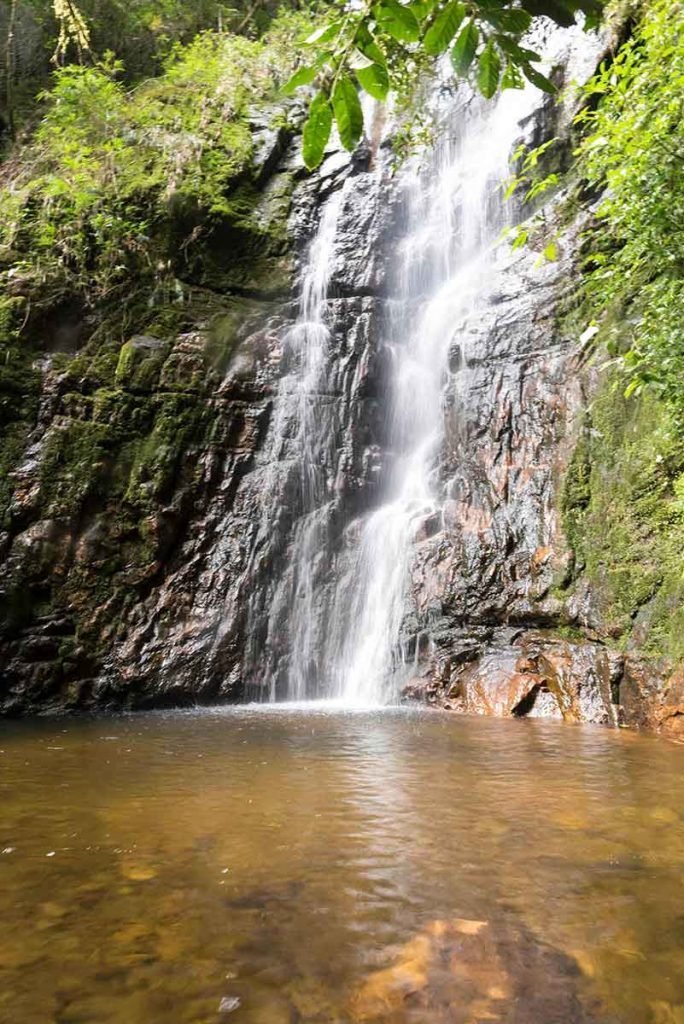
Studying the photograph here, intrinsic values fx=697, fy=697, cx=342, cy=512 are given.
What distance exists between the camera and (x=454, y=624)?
7.66 metres

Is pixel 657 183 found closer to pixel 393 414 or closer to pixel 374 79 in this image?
pixel 374 79

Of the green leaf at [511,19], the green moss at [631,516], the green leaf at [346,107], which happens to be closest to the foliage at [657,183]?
the green moss at [631,516]

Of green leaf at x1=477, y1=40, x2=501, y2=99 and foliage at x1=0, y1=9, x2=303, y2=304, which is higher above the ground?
foliage at x1=0, y1=9, x2=303, y2=304

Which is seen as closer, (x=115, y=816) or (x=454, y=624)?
(x=115, y=816)

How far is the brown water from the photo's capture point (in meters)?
1.77

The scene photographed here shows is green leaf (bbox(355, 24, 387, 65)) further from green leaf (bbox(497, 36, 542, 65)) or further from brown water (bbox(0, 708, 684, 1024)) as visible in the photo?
brown water (bbox(0, 708, 684, 1024))

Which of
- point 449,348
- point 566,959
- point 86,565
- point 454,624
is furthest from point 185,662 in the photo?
point 566,959

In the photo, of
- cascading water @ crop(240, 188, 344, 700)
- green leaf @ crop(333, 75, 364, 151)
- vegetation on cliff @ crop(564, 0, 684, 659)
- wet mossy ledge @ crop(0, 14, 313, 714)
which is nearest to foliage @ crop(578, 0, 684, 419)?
vegetation on cliff @ crop(564, 0, 684, 659)

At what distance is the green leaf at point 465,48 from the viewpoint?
143 cm

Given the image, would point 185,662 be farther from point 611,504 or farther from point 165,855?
point 165,855

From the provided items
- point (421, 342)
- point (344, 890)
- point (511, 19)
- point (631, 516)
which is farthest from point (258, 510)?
point (511, 19)

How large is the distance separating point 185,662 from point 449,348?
17.9ft

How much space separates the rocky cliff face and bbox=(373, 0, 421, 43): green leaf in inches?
228

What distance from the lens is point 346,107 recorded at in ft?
4.55
